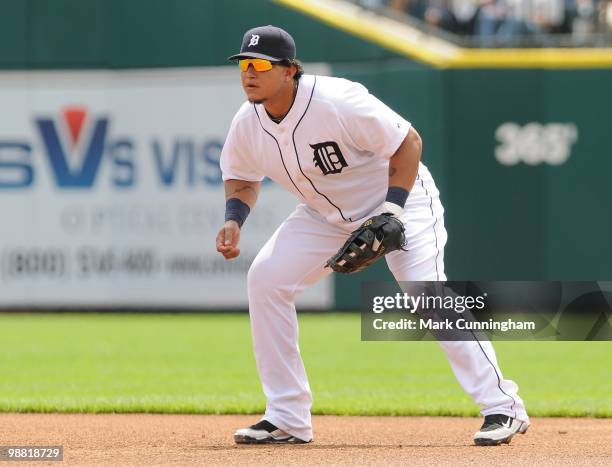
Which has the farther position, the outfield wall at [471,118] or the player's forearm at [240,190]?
the outfield wall at [471,118]

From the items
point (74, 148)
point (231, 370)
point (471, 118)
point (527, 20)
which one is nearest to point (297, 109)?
point (231, 370)

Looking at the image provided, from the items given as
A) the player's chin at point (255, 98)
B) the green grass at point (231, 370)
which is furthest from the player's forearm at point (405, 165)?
the green grass at point (231, 370)

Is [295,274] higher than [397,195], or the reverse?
[397,195]

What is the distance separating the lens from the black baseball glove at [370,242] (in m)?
4.85

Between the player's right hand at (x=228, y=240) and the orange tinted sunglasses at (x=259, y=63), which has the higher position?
the orange tinted sunglasses at (x=259, y=63)

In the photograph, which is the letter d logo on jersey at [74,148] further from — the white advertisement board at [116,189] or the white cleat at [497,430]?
the white cleat at [497,430]

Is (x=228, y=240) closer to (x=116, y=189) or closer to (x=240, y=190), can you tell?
(x=240, y=190)

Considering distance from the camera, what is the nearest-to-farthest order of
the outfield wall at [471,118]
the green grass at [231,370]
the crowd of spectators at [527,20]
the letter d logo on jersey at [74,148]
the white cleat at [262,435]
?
the white cleat at [262,435]
the green grass at [231,370]
the outfield wall at [471,118]
the crowd of spectators at [527,20]
the letter d logo on jersey at [74,148]

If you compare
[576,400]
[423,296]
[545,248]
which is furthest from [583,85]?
[423,296]

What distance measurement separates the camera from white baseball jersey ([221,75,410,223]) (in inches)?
196

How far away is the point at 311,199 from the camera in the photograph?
5250 mm

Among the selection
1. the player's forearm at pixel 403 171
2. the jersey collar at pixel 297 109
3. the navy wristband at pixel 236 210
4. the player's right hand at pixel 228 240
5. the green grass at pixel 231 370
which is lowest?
the green grass at pixel 231 370

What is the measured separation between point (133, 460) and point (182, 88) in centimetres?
931

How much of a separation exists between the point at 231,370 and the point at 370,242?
14.2 ft
